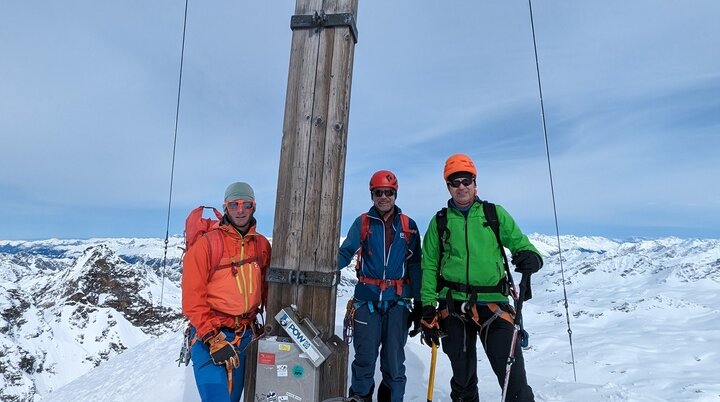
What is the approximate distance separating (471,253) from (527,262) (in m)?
0.57

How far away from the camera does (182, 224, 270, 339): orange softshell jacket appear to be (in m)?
3.77

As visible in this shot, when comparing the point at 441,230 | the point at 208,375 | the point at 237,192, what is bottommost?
the point at 208,375

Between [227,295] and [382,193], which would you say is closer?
[227,295]

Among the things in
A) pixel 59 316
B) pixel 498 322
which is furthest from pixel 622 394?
pixel 59 316

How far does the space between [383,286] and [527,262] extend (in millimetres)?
1581

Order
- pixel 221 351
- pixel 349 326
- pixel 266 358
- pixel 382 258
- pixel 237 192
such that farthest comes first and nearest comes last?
pixel 382 258, pixel 349 326, pixel 237 192, pixel 266 358, pixel 221 351

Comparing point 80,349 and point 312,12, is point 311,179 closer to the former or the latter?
point 312,12

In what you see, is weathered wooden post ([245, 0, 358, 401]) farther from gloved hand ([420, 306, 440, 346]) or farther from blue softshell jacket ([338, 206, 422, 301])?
gloved hand ([420, 306, 440, 346])

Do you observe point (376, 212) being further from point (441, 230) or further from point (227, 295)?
point (227, 295)

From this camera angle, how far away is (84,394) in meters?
8.95

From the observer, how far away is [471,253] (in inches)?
167

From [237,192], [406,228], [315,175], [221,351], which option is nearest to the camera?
[221,351]

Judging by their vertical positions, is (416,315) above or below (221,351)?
above

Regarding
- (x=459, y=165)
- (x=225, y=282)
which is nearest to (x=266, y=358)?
(x=225, y=282)
